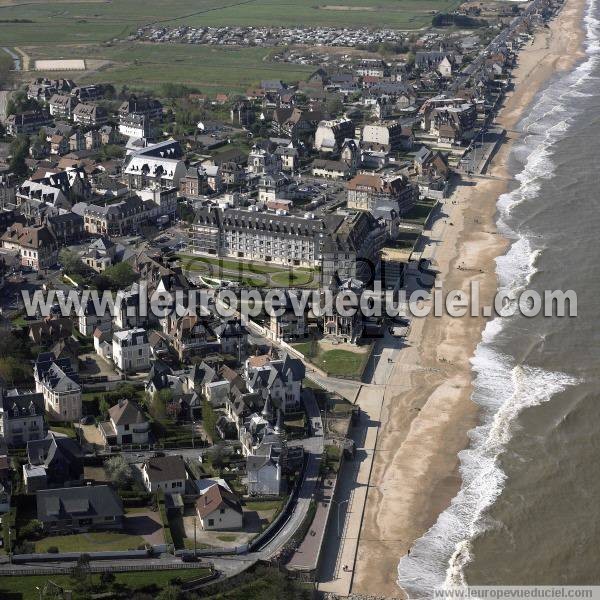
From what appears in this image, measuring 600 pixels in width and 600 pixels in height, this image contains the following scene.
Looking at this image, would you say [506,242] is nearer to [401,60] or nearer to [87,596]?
[87,596]

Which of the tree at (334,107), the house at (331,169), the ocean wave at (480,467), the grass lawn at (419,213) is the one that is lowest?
the ocean wave at (480,467)

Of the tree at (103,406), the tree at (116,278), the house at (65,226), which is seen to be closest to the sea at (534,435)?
the tree at (103,406)

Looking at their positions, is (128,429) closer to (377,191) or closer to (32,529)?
(32,529)

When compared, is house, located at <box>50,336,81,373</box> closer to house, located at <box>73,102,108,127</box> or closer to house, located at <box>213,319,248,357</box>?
house, located at <box>213,319,248,357</box>

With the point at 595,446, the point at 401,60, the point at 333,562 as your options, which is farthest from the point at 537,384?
the point at 401,60

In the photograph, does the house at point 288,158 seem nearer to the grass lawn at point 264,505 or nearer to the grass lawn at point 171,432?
the grass lawn at point 171,432

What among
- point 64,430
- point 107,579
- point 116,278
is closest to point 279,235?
point 116,278

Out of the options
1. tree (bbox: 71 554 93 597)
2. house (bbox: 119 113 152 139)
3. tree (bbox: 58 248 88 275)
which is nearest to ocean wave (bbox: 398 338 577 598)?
tree (bbox: 71 554 93 597)
